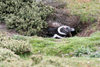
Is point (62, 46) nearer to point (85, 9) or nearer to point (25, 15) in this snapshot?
point (25, 15)

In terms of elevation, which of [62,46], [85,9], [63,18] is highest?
[85,9]

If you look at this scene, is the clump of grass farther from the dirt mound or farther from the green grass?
the green grass

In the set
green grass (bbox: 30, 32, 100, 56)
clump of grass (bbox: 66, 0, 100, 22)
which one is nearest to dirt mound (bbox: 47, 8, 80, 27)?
clump of grass (bbox: 66, 0, 100, 22)

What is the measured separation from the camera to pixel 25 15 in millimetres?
16516

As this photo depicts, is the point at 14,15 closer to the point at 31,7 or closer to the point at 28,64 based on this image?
the point at 31,7

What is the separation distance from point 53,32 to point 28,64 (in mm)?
10060

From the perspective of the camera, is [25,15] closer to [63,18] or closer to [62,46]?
[63,18]

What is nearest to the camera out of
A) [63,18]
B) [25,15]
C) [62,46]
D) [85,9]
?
[62,46]

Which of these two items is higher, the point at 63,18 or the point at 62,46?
the point at 62,46

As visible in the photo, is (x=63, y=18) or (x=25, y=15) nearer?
(x=25, y=15)

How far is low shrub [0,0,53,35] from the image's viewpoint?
15984 mm

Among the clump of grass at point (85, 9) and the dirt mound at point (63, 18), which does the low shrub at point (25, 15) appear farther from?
the clump of grass at point (85, 9)

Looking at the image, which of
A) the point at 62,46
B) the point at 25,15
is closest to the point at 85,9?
the point at 25,15

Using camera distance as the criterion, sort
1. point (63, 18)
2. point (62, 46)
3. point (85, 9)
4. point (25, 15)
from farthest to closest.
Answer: point (85, 9)
point (63, 18)
point (25, 15)
point (62, 46)
